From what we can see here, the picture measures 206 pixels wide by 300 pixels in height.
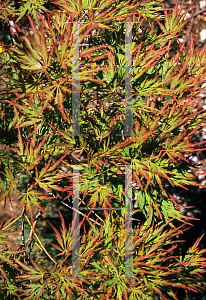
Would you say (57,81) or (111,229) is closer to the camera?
(57,81)

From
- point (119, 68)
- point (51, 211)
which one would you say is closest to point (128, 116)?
point (119, 68)

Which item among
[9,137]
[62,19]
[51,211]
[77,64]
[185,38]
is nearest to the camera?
[77,64]

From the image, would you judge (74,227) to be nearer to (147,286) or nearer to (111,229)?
(111,229)

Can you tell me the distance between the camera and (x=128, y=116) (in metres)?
0.99

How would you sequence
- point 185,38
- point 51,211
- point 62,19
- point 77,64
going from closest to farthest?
1. point 77,64
2. point 62,19
3. point 51,211
4. point 185,38

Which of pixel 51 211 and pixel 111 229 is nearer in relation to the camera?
pixel 111 229

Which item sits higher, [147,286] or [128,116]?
[128,116]

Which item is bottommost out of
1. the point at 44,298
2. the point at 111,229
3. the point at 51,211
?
the point at 51,211

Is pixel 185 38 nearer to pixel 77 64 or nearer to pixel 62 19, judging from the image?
pixel 62 19

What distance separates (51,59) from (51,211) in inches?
57.9

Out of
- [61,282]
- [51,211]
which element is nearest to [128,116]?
[61,282]

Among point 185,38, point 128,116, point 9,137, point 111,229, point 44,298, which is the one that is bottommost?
point 44,298

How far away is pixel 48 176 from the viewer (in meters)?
0.95

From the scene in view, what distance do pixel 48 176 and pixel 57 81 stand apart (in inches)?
13.8
